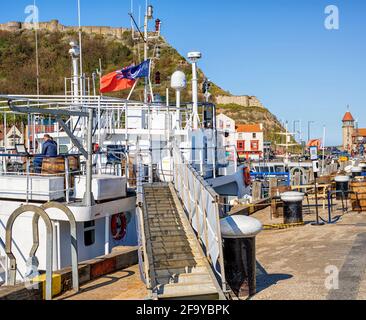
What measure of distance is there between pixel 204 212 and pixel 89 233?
13.6 feet

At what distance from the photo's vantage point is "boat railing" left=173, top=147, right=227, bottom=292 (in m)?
8.36

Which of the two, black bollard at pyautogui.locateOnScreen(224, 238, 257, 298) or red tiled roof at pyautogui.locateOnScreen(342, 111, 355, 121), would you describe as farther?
red tiled roof at pyautogui.locateOnScreen(342, 111, 355, 121)

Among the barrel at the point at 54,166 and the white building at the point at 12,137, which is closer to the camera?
the barrel at the point at 54,166

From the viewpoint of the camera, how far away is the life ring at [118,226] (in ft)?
43.0

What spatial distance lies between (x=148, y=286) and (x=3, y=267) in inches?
198

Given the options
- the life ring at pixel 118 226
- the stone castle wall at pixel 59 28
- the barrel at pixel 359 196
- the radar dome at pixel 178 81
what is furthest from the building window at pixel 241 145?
the life ring at pixel 118 226

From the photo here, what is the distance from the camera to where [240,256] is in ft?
28.1

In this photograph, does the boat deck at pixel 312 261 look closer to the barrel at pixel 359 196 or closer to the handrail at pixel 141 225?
the barrel at pixel 359 196

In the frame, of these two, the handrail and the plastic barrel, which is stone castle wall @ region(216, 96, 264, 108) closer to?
the handrail

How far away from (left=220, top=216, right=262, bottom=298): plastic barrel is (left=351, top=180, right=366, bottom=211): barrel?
906 centimetres

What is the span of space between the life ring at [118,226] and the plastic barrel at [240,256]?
498cm

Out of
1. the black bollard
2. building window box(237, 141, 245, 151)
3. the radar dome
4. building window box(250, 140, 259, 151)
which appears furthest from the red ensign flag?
building window box(237, 141, 245, 151)

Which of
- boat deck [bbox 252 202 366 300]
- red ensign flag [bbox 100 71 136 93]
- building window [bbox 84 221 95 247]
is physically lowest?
boat deck [bbox 252 202 366 300]
